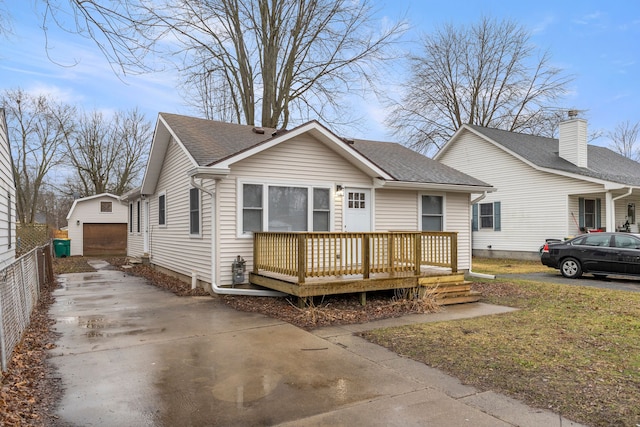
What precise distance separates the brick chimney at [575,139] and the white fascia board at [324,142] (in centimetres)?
1164

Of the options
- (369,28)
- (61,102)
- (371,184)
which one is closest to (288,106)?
(369,28)

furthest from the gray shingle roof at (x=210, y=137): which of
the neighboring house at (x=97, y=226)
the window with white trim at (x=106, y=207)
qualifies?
the window with white trim at (x=106, y=207)

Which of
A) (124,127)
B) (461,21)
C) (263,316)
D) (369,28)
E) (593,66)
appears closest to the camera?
(263,316)

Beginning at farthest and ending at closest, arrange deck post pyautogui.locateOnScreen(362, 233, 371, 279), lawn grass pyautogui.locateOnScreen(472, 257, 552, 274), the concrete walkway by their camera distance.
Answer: lawn grass pyautogui.locateOnScreen(472, 257, 552, 274), deck post pyautogui.locateOnScreen(362, 233, 371, 279), the concrete walkway

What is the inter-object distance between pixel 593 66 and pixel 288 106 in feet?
50.2

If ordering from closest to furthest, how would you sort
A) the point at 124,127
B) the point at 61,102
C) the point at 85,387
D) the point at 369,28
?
the point at 85,387 < the point at 369,28 < the point at 61,102 < the point at 124,127

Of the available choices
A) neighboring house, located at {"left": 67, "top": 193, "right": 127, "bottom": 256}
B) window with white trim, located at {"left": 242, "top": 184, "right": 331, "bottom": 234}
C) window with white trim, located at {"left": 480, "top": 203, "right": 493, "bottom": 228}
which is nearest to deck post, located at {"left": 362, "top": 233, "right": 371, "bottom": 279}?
window with white trim, located at {"left": 242, "top": 184, "right": 331, "bottom": 234}

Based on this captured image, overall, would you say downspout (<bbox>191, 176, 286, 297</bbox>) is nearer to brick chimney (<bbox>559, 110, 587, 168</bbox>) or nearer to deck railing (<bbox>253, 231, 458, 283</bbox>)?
deck railing (<bbox>253, 231, 458, 283</bbox>)

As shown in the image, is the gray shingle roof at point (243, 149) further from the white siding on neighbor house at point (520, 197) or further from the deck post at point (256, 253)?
the white siding on neighbor house at point (520, 197)

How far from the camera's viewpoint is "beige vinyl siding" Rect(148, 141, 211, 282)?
32.2 ft

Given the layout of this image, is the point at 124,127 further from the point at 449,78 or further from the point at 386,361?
the point at 386,361

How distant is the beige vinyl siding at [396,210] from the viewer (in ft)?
37.3

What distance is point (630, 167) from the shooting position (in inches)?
846

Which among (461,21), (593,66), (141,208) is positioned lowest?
(141,208)
